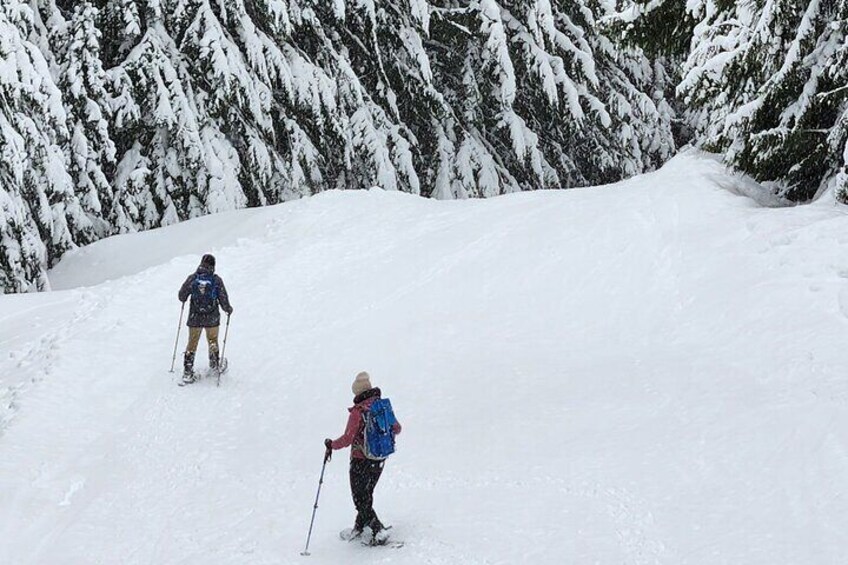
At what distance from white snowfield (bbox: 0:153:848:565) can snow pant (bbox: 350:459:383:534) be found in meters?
0.26

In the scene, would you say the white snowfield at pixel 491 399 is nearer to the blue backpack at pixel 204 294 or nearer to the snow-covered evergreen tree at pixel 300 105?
the blue backpack at pixel 204 294

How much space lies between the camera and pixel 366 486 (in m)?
6.84

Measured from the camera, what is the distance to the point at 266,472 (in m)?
8.47

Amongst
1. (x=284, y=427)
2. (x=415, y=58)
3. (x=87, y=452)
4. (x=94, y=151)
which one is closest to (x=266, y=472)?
(x=284, y=427)

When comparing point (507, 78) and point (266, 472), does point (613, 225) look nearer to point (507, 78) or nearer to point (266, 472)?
point (266, 472)

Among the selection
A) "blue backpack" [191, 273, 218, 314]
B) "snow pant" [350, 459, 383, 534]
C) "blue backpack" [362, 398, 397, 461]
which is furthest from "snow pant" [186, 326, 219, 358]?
"blue backpack" [362, 398, 397, 461]

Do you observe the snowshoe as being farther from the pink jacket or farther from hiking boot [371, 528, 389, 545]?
hiking boot [371, 528, 389, 545]

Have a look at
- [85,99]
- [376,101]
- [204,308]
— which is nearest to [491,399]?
[204,308]

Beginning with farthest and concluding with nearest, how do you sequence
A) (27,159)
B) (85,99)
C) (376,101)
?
1. (376,101)
2. (85,99)
3. (27,159)

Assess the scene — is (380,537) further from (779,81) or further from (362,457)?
(779,81)

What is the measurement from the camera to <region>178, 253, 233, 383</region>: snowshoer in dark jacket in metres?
10.7

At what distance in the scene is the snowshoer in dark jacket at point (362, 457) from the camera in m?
6.75

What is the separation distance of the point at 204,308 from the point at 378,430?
15.4 ft

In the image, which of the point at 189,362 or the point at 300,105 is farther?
the point at 300,105
